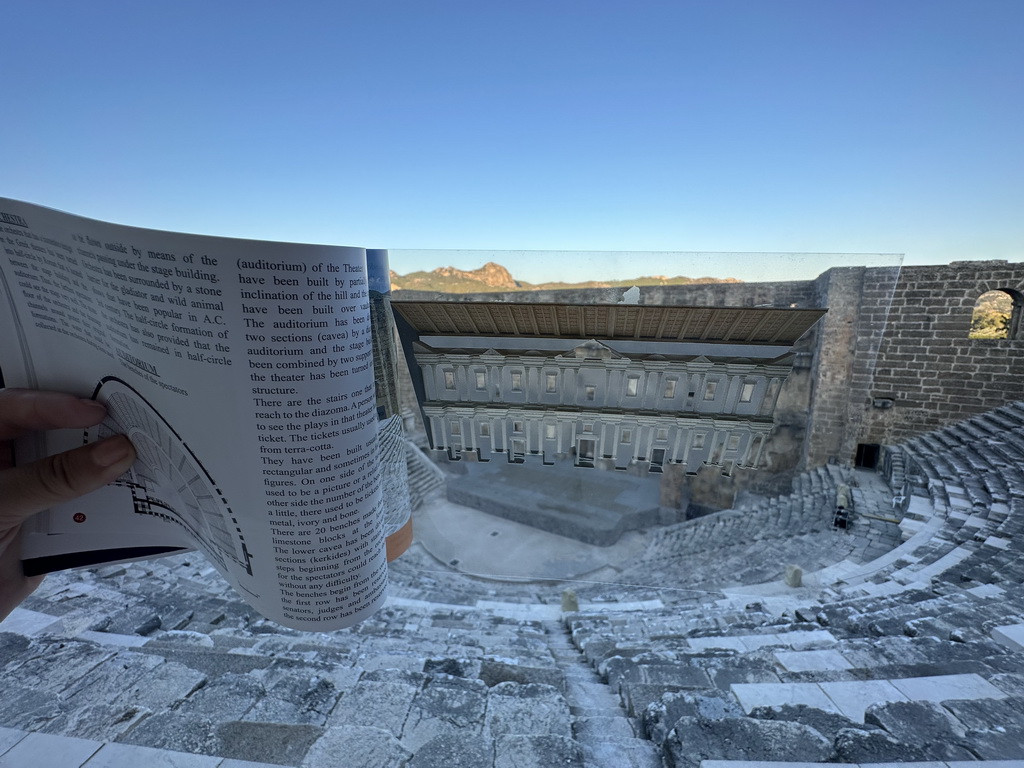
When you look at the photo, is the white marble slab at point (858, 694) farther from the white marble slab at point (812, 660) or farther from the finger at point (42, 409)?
the finger at point (42, 409)

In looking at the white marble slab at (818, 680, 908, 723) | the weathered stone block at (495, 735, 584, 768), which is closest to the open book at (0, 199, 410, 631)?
the weathered stone block at (495, 735, 584, 768)

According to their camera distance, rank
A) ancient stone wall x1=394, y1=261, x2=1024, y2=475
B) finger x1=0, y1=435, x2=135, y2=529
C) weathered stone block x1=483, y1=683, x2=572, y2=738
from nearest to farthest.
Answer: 1. finger x1=0, y1=435, x2=135, y2=529
2. weathered stone block x1=483, y1=683, x2=572, y2=738
3. ancient stone wall x1=394, y1=261, x2=1024, y2=475

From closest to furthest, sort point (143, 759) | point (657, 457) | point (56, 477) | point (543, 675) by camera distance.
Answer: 1. point (56, 477)
2. point (143, 759)
3. point (543, 675)
4. point (657, 457)

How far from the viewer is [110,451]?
134 centimetres

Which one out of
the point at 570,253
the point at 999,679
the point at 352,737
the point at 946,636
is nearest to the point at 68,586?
the point at 352,737

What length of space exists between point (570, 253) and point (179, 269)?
254 cm

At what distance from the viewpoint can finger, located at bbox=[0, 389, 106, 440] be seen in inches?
51.3

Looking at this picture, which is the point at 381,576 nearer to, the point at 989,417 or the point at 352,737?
the point at 352,737

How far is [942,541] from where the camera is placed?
5.24 meters

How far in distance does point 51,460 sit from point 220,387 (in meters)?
0.60

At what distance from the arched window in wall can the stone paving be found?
3.98 meters

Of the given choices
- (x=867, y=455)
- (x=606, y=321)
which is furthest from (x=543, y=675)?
(x=867, y=455)

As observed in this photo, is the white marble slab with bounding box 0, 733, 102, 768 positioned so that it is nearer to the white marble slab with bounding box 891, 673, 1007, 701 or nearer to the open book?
the open book

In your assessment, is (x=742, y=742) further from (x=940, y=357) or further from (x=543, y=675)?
(x=940, y=357)
